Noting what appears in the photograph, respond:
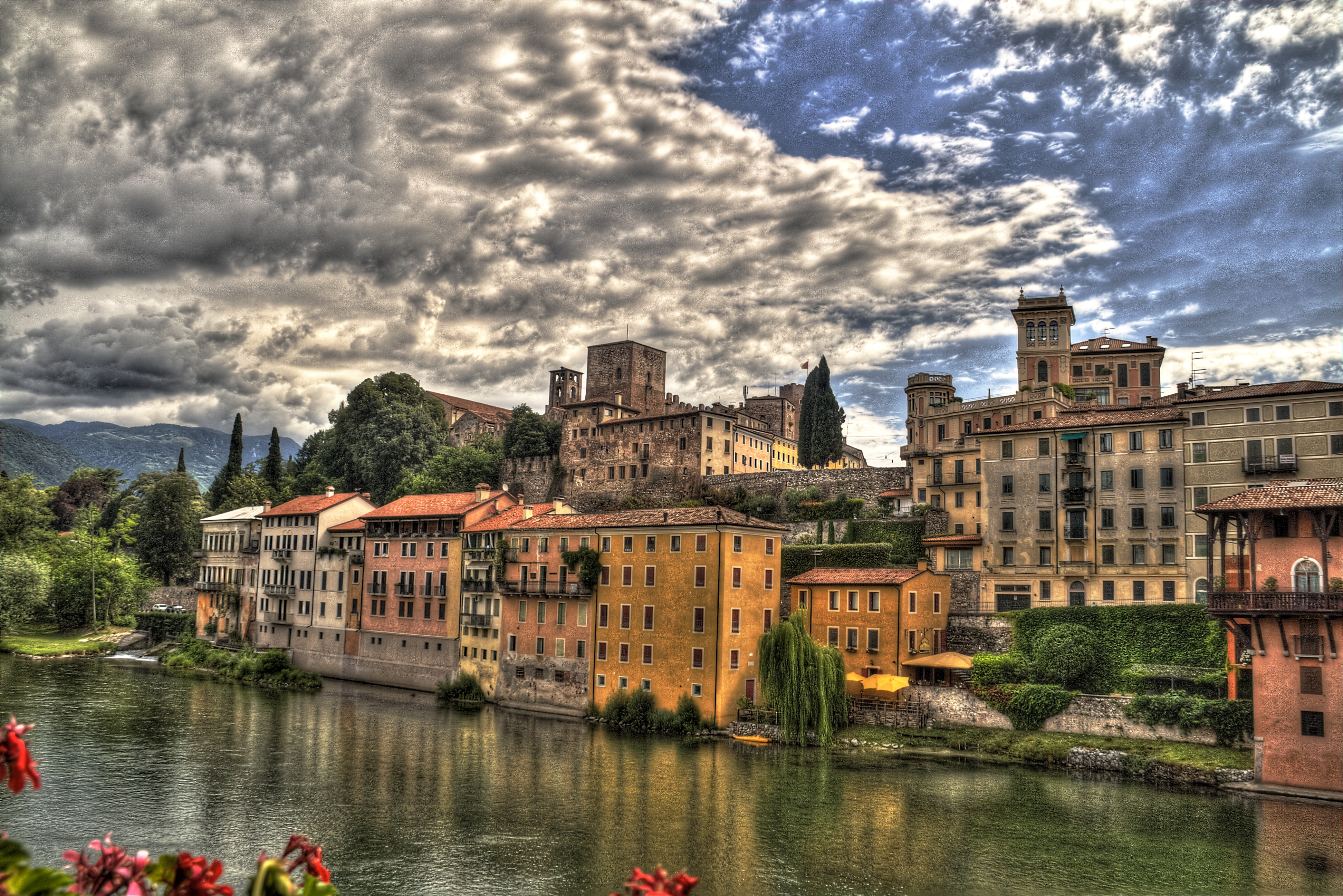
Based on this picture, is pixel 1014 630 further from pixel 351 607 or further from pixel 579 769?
pixel 351 607

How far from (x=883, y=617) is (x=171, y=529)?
7409 cm

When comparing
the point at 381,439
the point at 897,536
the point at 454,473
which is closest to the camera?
the point at 897,536

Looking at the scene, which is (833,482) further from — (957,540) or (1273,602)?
(1273,602)

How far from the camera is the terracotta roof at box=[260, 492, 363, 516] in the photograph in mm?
68750

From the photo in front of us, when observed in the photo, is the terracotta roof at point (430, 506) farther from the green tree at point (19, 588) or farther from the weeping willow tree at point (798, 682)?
the green tree at point (19, 588)

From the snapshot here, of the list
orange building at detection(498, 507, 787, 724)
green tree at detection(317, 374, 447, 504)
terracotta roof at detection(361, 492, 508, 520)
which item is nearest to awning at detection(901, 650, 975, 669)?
orange building at detection(498, 507, 787, 724)

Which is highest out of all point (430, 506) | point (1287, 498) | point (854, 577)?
point (430, 506)

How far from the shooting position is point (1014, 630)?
153 feet

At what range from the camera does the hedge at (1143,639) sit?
4072 centimetres

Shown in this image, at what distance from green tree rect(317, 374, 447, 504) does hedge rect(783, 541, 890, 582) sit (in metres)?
44.7

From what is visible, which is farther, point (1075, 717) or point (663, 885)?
point (1075, 717)

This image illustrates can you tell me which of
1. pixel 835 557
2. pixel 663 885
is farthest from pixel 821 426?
pixel 663 885

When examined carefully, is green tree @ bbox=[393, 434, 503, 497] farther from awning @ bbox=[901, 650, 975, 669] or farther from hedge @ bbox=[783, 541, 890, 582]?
awning @ bbox=[901, 650, 975, 669]

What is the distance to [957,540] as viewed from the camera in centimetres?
5384
